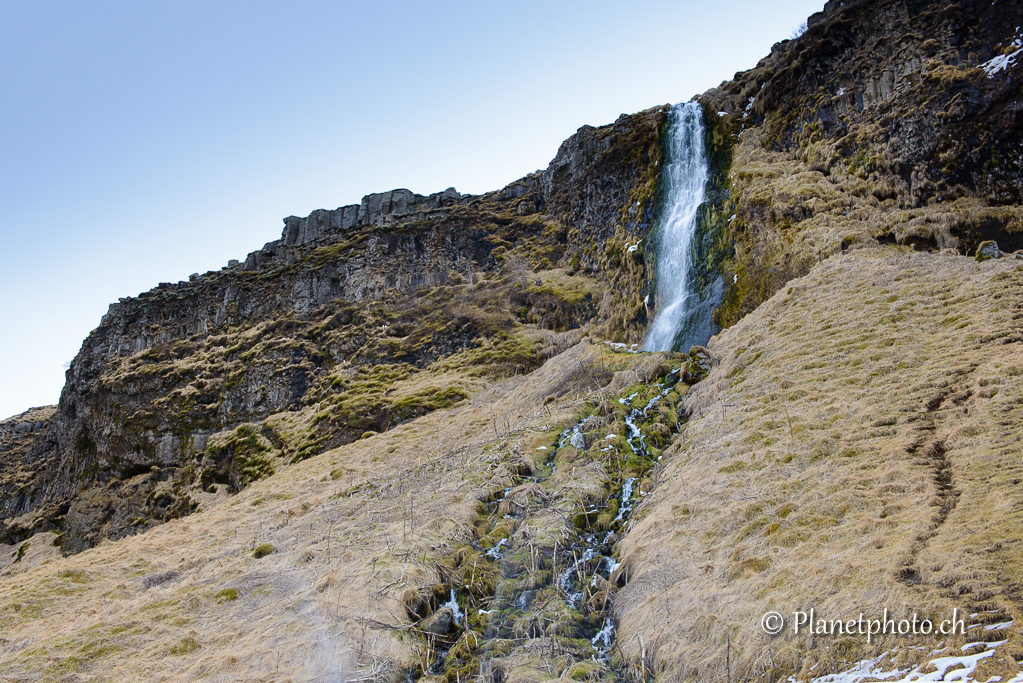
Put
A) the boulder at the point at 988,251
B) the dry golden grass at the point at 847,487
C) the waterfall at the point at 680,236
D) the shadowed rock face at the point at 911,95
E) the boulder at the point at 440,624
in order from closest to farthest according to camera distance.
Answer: the dry golden grass at the point at 847,487
the boulder at the point at 440,624
the boulder at the point at 988,251
the shadowed rock face at the point at 911,95
the waterfall at the point at 680,236

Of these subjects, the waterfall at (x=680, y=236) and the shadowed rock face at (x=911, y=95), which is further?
the waterfall at (x=680, y=236)

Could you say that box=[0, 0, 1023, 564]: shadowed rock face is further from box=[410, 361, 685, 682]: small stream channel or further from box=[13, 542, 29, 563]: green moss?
box=[410, 361, 685, 682]: small stream channel

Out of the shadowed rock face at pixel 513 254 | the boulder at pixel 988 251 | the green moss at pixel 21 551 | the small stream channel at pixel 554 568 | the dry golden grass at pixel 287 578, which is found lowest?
the green moss at pixel 21 551

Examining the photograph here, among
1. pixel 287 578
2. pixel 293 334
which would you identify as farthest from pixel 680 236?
pixel 293 334

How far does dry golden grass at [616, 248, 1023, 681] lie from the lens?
30.0ft

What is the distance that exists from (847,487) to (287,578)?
1286cm

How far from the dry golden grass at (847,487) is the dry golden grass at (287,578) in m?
3.20

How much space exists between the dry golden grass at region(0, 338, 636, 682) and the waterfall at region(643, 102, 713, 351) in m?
5.78

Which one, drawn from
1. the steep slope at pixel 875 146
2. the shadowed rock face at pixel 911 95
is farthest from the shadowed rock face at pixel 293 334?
the shadowed rock face at pixel 911 95

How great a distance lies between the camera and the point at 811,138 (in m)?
34.2

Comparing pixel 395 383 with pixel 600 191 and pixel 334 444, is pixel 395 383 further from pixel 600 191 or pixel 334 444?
pixel 600 191

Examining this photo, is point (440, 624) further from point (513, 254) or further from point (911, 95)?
point (513, 254)

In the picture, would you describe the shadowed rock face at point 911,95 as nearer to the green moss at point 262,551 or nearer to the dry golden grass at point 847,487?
the dry golden grass at point 847,487

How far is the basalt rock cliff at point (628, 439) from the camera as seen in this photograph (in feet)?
36.7
